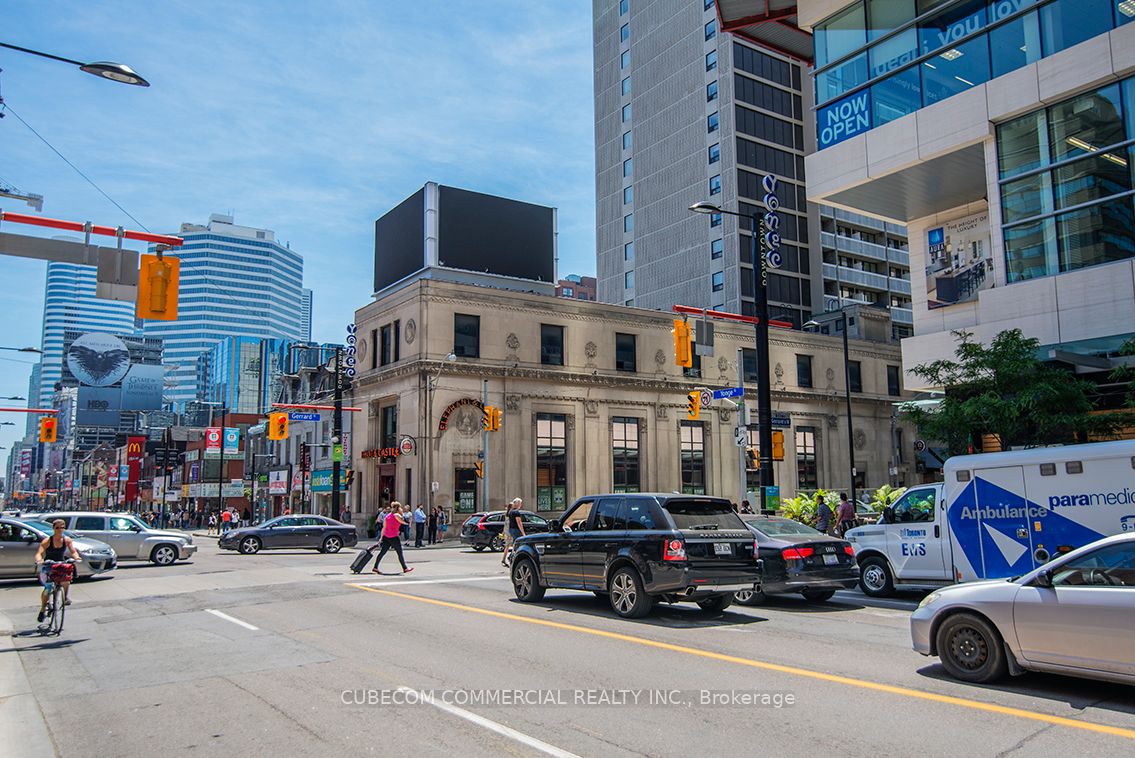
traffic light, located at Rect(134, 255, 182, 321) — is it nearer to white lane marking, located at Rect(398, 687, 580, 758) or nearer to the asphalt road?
the asphalt road

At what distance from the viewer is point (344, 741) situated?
638 cm

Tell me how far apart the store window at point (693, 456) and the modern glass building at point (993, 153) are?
2415 cm

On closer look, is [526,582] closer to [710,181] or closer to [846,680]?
[846,680]

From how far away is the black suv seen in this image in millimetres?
11797

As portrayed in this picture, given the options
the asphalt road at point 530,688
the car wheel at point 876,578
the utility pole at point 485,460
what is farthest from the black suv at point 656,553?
the utility pole at point 485,460

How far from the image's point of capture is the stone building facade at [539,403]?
4259 centimetres

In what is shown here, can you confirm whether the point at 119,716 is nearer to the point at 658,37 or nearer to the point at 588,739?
the point at 588,739

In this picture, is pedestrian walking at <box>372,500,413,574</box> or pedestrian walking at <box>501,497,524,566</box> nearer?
pedestrian walking at <box>372,500,413,574</box>

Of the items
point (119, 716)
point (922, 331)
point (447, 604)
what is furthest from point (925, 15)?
point (119, 716)

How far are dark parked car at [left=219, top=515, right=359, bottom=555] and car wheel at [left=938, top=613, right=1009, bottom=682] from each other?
2755 cm

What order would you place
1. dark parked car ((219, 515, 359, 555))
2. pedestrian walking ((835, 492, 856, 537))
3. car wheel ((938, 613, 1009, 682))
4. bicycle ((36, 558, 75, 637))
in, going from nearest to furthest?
car wheel ((938, 613, 1009, 682)), bicycle ((36, 558, 75, 637)), pedestrian walking ((835, 492, 856, 537)), dark parked car ((219, 515, 359, 555))

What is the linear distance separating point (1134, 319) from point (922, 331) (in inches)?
288

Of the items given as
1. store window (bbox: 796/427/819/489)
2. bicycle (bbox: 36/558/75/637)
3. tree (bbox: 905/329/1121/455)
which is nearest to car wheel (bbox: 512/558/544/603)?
bicycle (bbox: 36/558/75/637)

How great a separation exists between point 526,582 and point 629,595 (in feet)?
9.30
